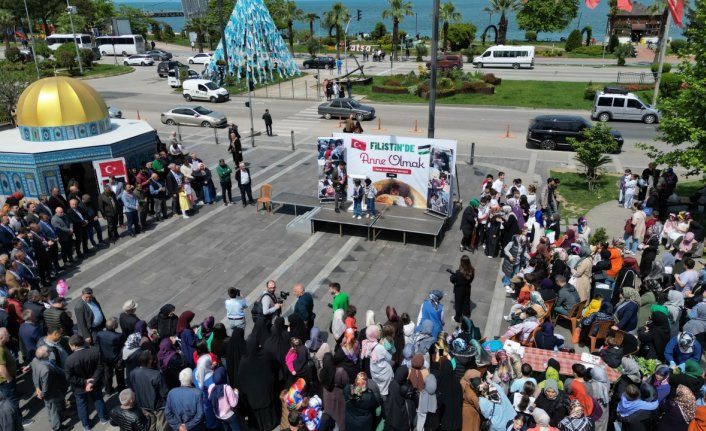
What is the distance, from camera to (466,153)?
24.2 m

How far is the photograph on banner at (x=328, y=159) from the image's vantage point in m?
16.3

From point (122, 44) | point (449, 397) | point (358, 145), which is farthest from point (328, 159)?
point (122, 44)

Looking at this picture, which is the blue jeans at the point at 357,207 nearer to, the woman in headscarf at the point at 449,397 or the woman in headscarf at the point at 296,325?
the woman in headscarf at the point at 296,325

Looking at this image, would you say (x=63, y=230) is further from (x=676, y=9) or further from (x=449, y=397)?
(x=676, y=9)

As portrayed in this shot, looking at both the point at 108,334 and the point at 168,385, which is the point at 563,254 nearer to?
the point at 168,385

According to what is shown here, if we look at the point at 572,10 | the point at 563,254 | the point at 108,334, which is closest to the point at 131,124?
the point at 108,334

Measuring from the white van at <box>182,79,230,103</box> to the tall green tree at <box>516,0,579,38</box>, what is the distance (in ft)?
160

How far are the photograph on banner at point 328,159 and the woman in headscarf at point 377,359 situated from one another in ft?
29.4

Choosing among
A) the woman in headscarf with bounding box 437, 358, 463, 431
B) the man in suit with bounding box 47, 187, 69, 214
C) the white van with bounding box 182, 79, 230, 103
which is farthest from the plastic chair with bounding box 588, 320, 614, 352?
the white van with bounding box 182, 79, 230, 103

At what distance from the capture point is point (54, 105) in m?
17.7

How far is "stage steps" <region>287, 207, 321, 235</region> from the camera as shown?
15.9 metres

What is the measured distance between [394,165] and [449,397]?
Result: 9.68 metres

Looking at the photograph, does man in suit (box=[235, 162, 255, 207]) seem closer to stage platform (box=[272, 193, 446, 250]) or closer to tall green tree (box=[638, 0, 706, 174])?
stage platform (box=[272, 193, 446, 250])

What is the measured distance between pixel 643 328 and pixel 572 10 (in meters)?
74.4
